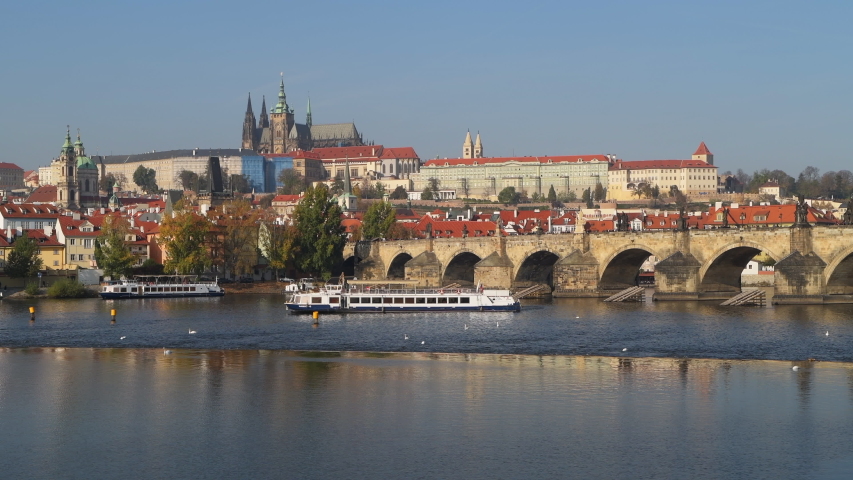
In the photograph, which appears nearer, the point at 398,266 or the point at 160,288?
the point at 160,288

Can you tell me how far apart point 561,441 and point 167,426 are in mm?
9152

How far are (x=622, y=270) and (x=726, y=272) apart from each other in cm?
768

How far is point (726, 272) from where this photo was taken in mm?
64250

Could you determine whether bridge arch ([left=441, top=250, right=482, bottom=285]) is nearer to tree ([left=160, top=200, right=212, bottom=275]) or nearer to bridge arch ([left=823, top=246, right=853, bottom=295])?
tree ([left=160, top=200, right=212, bottom=275])

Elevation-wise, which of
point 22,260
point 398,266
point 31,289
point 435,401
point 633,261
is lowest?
point 435,401

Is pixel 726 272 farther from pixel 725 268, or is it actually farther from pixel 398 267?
pixel 398 267

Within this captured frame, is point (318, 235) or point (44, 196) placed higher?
point (44, 196)

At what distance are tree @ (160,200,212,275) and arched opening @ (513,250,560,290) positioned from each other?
2168cm

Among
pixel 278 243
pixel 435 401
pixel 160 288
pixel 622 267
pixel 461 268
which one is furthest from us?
pixel 278 243

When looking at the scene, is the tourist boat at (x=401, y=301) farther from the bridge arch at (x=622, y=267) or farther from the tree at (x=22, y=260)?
the tree at (x=22, y=260)

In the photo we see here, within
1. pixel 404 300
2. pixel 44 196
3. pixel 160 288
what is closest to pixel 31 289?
pixel 160 288

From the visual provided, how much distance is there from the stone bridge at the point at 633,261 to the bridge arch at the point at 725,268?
5 centimetres

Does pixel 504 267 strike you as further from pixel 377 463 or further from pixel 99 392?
pixel 377 463

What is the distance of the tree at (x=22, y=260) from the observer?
255 ft
